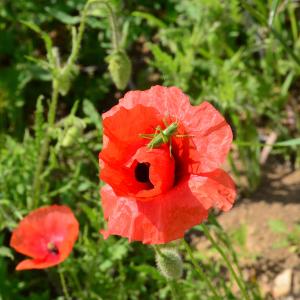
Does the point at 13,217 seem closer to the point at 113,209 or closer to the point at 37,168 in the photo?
the point at 37,168

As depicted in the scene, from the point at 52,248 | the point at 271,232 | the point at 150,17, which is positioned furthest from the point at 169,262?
the point at 150,17

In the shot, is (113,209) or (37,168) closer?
(113,209)

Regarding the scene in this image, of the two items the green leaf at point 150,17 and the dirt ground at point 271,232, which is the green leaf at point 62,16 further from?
the dirt ground at point 271,232

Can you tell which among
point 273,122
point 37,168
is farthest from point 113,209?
point 273,122

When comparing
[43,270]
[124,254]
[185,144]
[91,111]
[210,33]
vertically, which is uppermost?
[185,144]

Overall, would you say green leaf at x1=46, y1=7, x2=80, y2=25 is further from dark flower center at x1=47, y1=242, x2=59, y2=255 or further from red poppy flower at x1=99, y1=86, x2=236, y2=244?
red poppy flower at x1=99, y1=86, x2=236, y2=244

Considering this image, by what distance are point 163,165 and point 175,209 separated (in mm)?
89

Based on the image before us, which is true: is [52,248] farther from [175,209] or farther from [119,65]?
[175,209]

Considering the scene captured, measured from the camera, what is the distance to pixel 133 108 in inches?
53.6

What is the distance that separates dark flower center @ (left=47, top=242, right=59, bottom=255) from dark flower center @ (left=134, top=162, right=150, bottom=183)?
900 millimetres

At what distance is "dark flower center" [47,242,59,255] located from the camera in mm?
2264

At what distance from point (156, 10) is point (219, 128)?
233 cm

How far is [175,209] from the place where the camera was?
1.30m

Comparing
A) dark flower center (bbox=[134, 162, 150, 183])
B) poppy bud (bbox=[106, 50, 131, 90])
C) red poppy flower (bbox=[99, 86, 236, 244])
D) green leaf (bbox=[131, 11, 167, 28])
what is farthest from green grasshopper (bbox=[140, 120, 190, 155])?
green leaf (bbox=[131, 11, 167, 28])
